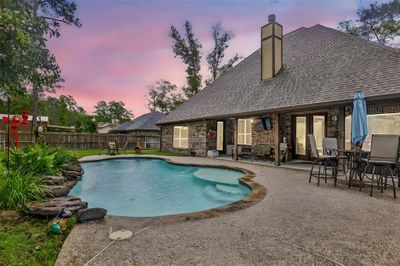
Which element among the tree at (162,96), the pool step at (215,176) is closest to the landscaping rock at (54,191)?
the pool step at (215,176)

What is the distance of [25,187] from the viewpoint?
4234 millimetres

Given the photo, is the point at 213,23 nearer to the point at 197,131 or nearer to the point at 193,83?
the point at 193,83

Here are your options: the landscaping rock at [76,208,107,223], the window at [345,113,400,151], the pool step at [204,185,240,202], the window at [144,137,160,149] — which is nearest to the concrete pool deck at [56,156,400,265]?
the landscaping rock at [76,208,107,223]

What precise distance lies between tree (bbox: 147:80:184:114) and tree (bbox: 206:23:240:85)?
890cm

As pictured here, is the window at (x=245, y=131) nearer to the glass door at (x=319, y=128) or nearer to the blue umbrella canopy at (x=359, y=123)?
the glass door at (x=319, y=128)

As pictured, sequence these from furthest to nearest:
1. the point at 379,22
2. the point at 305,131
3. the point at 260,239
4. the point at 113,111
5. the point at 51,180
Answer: the point at 113,111, the point at 379,22, the point at 305,131, the point at 51,180, the point at 260,239

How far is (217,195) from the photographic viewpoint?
6465mm

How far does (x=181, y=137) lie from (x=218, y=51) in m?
12.5

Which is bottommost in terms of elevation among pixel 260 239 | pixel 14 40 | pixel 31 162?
pixel 260 239

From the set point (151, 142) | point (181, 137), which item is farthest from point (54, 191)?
point (151, 142)

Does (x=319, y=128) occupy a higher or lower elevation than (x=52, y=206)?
higher

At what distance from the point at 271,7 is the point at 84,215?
13642 millimetres

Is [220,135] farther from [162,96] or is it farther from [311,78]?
[162,96]

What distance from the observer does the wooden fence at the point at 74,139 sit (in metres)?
16.6
